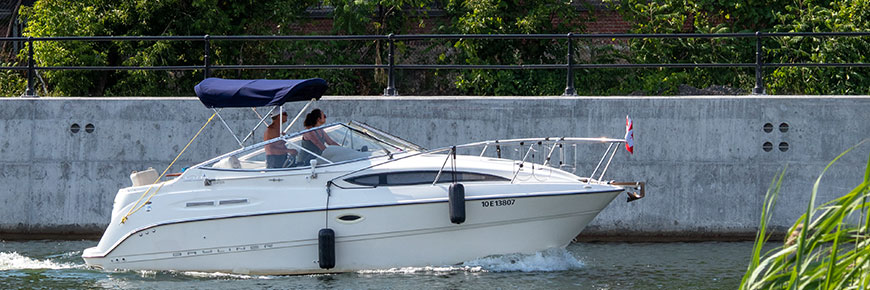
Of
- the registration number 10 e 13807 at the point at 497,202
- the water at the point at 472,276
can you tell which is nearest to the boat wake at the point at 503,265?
the water at the point at 472,276

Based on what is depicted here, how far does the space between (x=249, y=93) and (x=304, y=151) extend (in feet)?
2.63

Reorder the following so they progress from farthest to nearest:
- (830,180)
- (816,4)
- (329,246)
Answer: (816,4) < (830,180) < (329,246)

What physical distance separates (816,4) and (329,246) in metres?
10.9

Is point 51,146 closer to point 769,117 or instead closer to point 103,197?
point 103,197

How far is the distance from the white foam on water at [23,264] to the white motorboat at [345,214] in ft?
2.12

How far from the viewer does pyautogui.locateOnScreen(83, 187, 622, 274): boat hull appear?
10.3 m

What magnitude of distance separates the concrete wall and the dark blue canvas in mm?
2411

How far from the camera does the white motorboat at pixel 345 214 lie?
10328 millimetres

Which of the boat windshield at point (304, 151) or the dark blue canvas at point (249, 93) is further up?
the dark blue canvas at point (249, 93)

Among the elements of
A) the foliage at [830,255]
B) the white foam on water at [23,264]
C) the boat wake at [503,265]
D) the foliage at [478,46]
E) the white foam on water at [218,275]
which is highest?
the foliage at [478,46]

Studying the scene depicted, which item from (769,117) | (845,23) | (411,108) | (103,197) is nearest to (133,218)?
(103,197)

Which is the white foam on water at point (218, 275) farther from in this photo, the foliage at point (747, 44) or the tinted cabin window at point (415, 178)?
the foliage at point (747, 44)

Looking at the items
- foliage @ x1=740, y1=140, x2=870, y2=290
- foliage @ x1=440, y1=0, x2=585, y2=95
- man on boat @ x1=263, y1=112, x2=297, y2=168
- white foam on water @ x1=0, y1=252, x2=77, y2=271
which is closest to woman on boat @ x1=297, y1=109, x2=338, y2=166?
man on boat @ x1=263, y1=112, x2=297, y2=168

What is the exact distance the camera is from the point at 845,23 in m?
16.6
